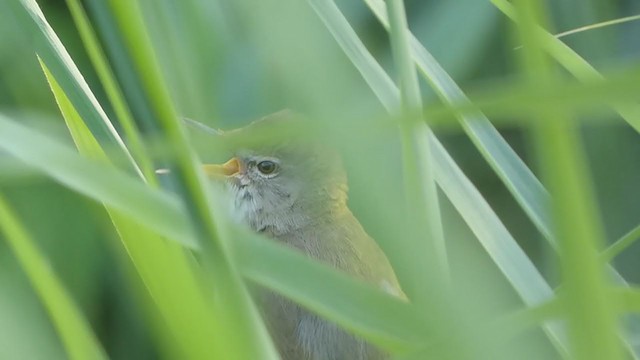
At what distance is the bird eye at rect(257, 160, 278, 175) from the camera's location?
134 centimetres

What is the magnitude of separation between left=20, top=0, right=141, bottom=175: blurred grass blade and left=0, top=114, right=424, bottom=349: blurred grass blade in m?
0.09

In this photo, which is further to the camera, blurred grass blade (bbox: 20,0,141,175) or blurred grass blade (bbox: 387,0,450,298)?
blurred grass blade (bbox: 20,0,141,175)

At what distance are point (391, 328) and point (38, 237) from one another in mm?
699

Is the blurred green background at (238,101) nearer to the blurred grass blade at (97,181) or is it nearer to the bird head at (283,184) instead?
the bird head at (283,184)

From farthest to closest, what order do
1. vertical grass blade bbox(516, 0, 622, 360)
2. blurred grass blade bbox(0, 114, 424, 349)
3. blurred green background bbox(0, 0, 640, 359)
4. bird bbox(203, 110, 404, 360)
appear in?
bird bbox(203, 110, 404, 360) → blurred green background bbox(0, 0, 640, 359) → blurred grass blade bbox(0, 114, 424, 349) → vertical grass blade bbox(516, 0, 622, 360)

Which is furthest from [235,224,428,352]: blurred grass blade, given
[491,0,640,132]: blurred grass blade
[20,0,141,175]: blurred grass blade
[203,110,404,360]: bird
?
[203,110,404,360]: bird

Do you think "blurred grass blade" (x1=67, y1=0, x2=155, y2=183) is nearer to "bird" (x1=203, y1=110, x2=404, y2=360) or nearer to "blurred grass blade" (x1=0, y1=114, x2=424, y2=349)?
"blurred grass blade" (x1=0, y1=114, x2=424, y2=349)

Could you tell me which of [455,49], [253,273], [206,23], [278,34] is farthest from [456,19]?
[253,273]

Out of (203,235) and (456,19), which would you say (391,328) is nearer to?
(203,235)

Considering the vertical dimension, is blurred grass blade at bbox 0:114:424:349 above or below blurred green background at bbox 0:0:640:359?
below

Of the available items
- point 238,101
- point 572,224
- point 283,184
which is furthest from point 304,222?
point 572,224

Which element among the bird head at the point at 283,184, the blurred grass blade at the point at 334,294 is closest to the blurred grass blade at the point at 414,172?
the blurred grass blade at the point at 334,294

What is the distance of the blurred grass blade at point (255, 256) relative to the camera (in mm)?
374

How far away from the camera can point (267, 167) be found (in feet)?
4.43
